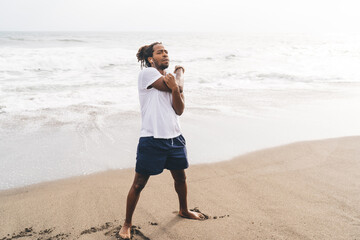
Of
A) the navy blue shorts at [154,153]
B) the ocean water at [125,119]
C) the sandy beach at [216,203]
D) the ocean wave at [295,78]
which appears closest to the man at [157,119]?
the navy blue shorts at [154,153]

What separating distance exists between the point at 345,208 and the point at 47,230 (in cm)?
289

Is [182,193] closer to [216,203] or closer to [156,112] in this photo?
[216,203]

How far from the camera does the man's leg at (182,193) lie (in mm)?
3051

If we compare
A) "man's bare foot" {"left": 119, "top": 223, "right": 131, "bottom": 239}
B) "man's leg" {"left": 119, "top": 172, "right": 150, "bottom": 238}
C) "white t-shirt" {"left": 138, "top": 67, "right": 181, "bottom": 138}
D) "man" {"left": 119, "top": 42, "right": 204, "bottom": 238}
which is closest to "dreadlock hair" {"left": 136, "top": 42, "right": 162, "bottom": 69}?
"man" {"left": 119, "top": 42, "right": 204, "bottom": 238}

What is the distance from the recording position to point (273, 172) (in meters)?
4.30

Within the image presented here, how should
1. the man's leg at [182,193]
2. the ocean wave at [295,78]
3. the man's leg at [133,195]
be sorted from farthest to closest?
the ocean wave at [295,78] < the man's leg at [182,193] < the man's leg at [133,195]

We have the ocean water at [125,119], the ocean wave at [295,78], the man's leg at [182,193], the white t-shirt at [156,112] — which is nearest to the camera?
the white t-shirt at [156,112]

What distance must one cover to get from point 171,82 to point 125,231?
1.36m

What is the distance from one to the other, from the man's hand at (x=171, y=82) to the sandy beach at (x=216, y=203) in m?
1.30

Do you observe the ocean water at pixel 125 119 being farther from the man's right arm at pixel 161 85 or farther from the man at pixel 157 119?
the man's right arm at pixel 161 85

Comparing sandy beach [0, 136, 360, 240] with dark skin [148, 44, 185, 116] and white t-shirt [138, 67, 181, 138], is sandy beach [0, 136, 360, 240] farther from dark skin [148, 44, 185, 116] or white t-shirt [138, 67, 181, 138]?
dark skin [148, 44, 185, 116]

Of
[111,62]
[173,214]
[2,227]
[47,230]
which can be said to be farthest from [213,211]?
[111,62]

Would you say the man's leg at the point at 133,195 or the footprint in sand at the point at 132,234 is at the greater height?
the man's leg at the point at 133,195

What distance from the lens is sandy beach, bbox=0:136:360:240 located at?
114 inches
